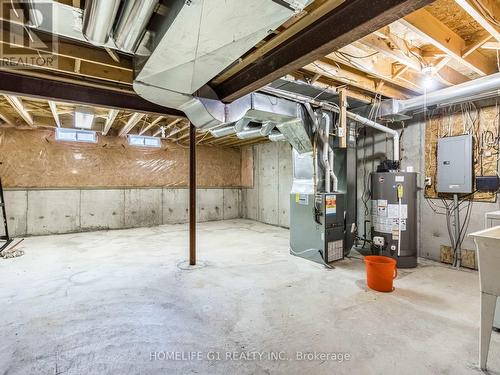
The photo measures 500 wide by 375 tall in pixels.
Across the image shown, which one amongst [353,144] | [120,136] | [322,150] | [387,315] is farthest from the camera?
[120,136]

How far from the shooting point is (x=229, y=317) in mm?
2170

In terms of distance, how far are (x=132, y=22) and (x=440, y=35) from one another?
2.39m

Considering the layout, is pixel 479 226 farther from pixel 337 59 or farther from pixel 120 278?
pixel 120 278

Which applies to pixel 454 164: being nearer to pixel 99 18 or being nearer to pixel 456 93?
pixel 456 93

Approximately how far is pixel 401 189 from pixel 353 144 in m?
1.04

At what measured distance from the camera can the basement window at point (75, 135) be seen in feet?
18.5

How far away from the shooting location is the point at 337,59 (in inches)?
95.7

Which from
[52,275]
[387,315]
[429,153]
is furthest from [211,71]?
[429,153]

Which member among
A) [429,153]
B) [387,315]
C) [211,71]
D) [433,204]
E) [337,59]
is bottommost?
[387,315]

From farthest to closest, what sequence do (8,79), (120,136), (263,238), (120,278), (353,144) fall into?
(120,136), (263,238), (353,144), (120,278), (8,79)

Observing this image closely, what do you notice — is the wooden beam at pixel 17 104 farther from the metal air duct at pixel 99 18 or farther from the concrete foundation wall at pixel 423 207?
the concrete foundation wall at pixel 423 207

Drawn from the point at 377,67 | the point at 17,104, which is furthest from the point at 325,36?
the point at 17,104

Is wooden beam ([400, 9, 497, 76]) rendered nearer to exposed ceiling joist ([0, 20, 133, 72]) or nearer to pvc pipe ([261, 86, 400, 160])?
pvc pipe ([261, 86, 400, 160])

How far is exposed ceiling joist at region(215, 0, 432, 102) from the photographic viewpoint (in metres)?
1.28
